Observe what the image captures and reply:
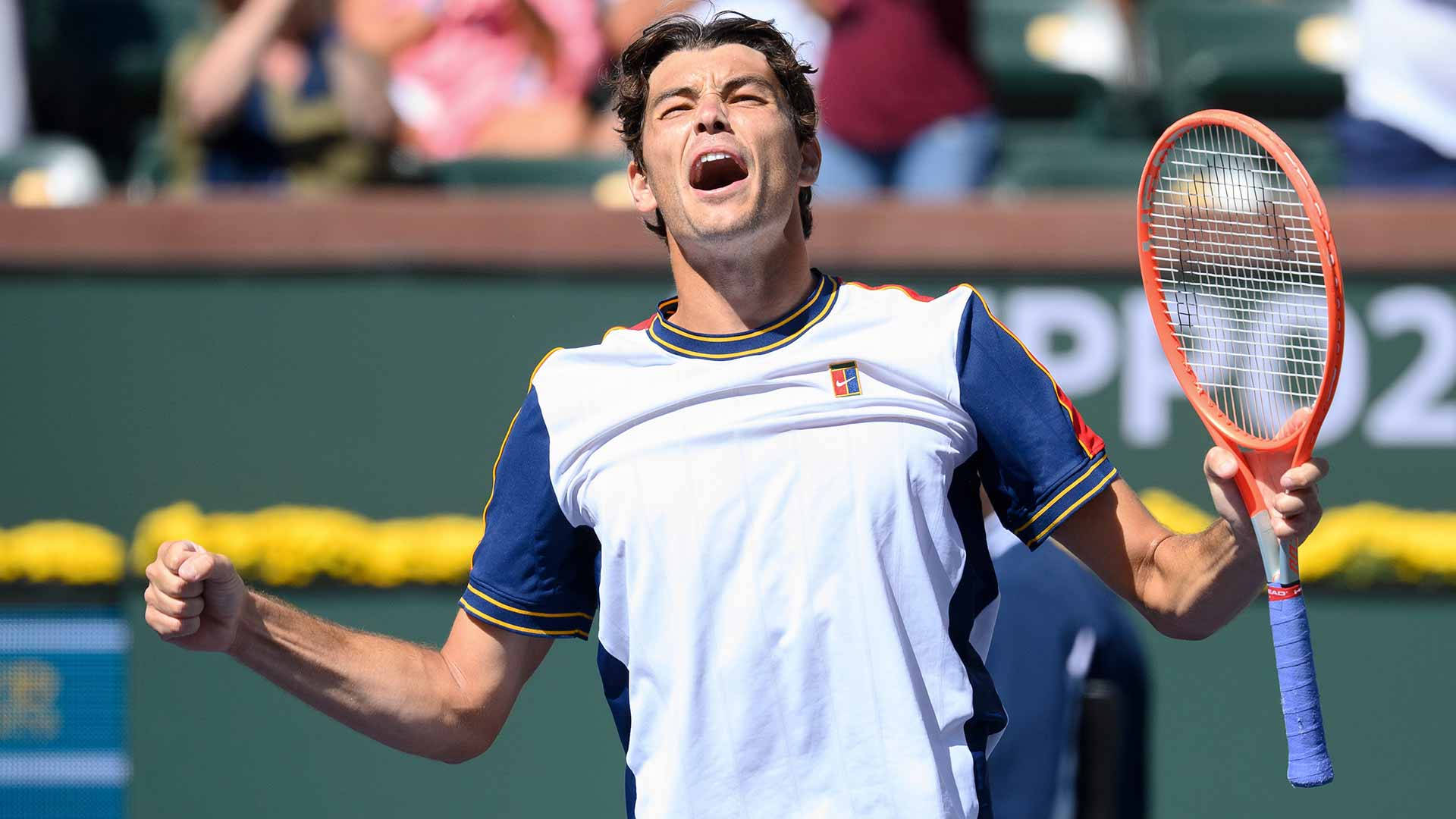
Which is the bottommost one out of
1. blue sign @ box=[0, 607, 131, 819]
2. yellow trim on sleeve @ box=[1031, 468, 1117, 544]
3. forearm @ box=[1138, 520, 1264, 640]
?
blue sign @ box=[0, 607, 131, 819]

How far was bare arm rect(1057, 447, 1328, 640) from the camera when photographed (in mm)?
2055

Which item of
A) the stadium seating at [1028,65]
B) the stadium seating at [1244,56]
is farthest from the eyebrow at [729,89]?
the stadium seating at [1028,65]

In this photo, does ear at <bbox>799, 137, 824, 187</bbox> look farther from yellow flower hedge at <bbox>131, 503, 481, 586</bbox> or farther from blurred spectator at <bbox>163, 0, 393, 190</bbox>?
blurred spectator at <bbox>163, 0, 393, 190</bbox>

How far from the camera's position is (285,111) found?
506 centimetres

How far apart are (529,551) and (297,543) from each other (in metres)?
2.33

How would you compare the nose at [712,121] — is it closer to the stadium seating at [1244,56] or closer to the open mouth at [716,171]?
the open mouth at [716,171]

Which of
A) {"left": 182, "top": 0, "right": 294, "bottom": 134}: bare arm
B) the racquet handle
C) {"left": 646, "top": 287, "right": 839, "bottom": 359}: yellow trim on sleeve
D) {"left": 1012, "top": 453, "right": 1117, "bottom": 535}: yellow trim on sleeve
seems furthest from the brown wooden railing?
the racquet handle

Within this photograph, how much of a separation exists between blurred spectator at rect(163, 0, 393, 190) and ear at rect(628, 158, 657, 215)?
2.84m

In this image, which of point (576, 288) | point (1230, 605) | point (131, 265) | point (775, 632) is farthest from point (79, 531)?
point (1230, 605)

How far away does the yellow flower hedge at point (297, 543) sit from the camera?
14.8ft

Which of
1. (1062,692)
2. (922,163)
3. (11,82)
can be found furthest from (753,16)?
(1062,692)

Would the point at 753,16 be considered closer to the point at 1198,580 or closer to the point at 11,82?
the point at 11,82

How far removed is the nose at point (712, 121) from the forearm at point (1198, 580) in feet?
2.58

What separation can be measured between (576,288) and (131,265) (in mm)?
1176
